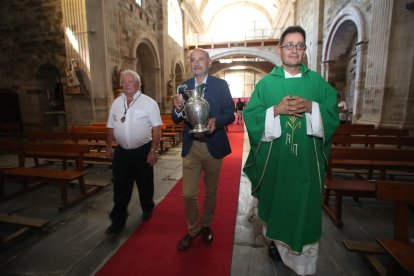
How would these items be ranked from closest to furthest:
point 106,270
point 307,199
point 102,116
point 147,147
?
point 307,199 < point 106,270 < point 147,147 < point 102,116

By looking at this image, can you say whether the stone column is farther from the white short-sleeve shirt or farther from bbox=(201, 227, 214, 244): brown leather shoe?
the white short-sleeve shirt

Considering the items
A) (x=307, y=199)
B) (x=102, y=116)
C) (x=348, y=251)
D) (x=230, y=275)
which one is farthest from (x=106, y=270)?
(x=102, y=116)

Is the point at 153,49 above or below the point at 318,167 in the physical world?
above

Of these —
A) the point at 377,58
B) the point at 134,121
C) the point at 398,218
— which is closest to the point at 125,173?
the point at 134,121

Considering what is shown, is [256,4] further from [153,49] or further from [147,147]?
[147,147]

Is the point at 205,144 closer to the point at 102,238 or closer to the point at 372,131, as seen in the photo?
the point at 102,238

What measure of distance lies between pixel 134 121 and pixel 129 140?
0.21m

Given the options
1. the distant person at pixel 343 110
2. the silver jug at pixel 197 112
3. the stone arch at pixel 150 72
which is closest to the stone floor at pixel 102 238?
the silver jug at pixel 197 112

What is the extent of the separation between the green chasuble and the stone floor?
54 centimetres

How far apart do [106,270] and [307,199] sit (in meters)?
1.75

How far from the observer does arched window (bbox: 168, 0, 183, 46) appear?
1440 cm

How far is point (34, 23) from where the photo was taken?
28.3 ft

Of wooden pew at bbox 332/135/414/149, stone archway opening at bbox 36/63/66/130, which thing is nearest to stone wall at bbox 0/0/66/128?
stone archway opening at bbox 36/63/66/130

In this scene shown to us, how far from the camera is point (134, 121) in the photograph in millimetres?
2486
